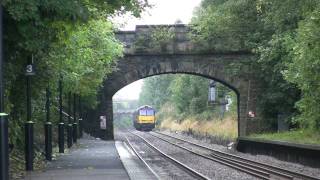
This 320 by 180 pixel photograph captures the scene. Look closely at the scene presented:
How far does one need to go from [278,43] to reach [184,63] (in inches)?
455

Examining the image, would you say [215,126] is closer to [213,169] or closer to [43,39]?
[213,169]

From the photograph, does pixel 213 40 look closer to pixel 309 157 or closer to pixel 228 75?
pixel 228 75

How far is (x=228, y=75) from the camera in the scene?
41906 millimetres

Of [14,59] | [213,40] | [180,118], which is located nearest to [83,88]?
[213,40]

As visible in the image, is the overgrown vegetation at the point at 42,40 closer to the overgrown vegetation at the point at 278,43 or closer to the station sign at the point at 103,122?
the overgrown vegetation at the point at 278,43

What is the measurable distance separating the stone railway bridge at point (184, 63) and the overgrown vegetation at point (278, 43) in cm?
81

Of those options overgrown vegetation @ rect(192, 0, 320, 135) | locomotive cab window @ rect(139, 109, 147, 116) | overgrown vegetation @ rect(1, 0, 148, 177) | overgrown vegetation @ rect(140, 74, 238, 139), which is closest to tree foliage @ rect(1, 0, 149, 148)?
overgrown vegetation @ rect(1, 0, 148, 177)

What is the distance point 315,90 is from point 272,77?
40.2 feet

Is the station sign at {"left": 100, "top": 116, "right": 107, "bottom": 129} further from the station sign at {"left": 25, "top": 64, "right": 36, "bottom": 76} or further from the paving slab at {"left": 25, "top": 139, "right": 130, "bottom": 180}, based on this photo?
the station sign at {"left": 25, "top": 64, "right": 36, "bottom": 76}

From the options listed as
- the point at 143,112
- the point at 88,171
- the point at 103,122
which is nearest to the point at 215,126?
the point at 103,122

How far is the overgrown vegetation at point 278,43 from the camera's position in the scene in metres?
23.5

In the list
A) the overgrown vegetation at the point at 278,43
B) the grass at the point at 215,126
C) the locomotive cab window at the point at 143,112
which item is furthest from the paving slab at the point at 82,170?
the locomotive cab window at the point at 143,112

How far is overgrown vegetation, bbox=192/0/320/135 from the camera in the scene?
23.5 m

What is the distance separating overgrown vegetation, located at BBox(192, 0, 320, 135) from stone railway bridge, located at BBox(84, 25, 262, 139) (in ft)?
2.67
